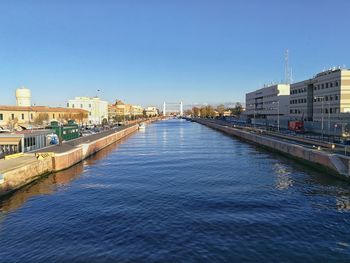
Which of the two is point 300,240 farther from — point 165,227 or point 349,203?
point 349,203

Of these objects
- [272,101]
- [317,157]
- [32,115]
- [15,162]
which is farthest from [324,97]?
[32,115]

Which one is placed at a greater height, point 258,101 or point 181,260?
point 258,101

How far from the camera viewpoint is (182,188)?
38.4 metres

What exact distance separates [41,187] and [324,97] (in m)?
86.1

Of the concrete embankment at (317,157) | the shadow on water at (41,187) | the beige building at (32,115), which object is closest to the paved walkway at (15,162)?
the shadow on water at (41,187)

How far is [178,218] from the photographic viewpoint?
91.5 feet

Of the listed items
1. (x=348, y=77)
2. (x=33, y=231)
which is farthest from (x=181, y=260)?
(x=348, y=77)

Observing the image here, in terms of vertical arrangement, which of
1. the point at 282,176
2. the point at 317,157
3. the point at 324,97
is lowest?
the point at 282,176

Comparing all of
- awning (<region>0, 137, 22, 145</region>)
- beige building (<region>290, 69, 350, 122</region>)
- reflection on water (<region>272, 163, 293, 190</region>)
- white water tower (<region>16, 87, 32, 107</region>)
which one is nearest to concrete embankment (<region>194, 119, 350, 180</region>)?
reflection on water (<region>272, 163, 293, 190</region>)

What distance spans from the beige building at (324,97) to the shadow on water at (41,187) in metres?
54.7

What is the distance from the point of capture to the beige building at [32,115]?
115 meters

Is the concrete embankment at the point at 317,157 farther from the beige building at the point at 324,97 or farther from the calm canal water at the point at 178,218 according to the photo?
the beige building at the point at 324,97

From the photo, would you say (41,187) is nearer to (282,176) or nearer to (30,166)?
(30,166)

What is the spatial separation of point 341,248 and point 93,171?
37.7 metres
